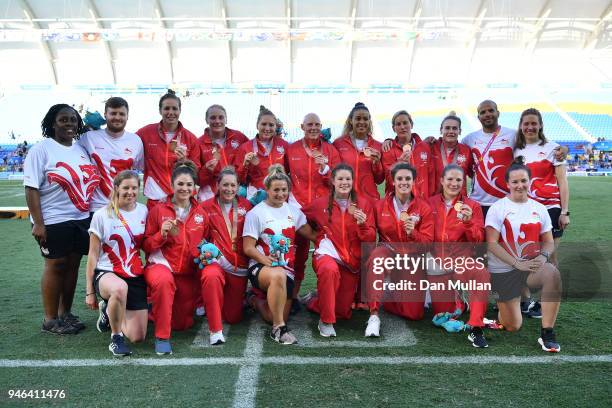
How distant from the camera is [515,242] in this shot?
370cm

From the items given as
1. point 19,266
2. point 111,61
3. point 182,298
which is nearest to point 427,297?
point 182,298

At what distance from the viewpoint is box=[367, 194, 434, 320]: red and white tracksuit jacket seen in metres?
3.94

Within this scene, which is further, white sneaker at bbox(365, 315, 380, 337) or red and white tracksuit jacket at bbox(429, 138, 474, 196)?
red and white tracksuit jacket at bbox(429, 138, 474, 196)

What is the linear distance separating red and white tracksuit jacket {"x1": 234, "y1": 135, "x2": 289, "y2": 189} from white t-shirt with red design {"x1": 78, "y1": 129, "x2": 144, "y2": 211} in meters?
0.90

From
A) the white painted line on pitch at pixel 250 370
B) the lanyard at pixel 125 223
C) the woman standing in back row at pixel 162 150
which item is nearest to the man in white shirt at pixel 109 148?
the woman standing in back row at pixel 162 150

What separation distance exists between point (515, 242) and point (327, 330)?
57.5 inches

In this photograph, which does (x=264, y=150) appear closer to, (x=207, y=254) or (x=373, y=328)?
(x=207, y=254)

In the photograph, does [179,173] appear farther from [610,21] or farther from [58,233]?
[610,21]

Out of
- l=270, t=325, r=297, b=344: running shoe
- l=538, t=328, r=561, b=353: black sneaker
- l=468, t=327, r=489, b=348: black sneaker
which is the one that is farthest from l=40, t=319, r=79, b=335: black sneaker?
l=538, t=328, r=561, b=353: black sneaker

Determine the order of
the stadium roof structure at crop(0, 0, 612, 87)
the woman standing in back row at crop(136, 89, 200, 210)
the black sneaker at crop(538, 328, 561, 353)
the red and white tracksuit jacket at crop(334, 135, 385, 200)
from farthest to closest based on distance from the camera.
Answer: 1. the stadium roof structure at crop(0, 0, 612, 87)
2. the red and white tracksuit jacket at crop(334, 135, 385, 200)
3. the woman standing in back row at crop(136, 89, 200, 210)
4. the black sneaker at crop(538, 328, 561, 353)

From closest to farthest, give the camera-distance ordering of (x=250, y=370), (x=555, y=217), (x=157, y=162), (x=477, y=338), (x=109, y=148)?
(x=250, y=370) → (x=477, y=338) → (x=109, y=148) → (x=555, y=217) → (x=157, y=162)

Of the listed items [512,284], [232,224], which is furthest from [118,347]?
[512,284]

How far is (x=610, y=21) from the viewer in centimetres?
2989

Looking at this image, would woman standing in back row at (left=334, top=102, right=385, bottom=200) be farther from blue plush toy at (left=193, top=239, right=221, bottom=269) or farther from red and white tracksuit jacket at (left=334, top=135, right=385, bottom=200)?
blue plush toy at (left=193, top=239, right=221, bottom=269)
